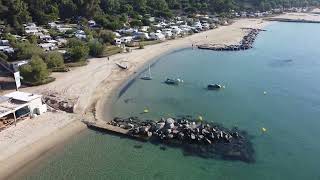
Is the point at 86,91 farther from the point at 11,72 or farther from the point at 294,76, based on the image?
the point at 294,76

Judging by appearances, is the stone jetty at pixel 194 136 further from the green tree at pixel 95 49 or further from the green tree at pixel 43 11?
the green tree at pixel 43 11

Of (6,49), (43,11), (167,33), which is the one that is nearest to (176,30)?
(167,33)

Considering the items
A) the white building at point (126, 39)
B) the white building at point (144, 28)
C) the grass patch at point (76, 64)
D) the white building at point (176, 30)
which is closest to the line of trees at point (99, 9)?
the white building at point (144, 28)

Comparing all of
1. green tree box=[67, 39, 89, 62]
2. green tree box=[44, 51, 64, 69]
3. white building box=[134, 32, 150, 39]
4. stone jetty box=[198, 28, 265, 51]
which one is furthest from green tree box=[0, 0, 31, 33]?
stone jetty box=[198, 28, 265, 51]

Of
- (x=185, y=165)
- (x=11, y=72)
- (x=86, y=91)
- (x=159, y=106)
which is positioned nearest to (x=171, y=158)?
(x=185, y=165)

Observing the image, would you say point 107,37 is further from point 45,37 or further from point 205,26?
point 205,26

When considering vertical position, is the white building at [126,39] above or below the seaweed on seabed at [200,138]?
above
